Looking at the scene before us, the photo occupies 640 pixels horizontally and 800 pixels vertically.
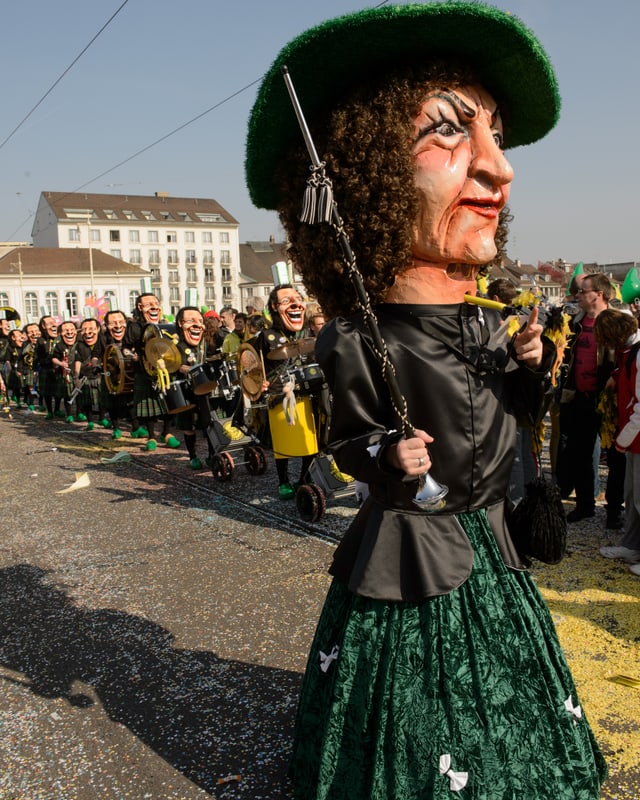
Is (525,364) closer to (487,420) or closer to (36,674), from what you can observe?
(487,420)

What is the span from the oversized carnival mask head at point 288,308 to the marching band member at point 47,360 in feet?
27.1

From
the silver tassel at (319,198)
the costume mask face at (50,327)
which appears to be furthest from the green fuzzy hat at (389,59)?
the costume mask face at (50,327)

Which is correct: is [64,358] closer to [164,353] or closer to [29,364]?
[29,364]

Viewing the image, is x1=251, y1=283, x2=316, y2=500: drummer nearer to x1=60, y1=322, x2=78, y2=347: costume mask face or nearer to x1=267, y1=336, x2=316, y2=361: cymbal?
x1=267, y1=336, x2=316, y2=361: cymbal

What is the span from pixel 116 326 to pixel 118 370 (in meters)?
0.97

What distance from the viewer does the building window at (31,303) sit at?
5492 cm

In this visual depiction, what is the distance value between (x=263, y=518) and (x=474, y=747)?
13.2 feet

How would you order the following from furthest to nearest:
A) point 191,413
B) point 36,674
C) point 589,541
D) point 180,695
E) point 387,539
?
point 191,413
point 589,541
point 36,674
point 180,695
point 387,539

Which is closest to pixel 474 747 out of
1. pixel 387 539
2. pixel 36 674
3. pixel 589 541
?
pixel 387 539

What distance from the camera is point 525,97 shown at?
2359 millimetres

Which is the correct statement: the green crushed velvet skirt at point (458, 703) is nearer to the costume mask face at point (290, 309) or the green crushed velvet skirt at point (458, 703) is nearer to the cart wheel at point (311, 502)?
the cart wheel at point (311, 502)

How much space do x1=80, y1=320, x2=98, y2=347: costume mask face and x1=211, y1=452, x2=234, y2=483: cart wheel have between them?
5.72 m

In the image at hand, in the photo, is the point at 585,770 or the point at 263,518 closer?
the point at 585,770

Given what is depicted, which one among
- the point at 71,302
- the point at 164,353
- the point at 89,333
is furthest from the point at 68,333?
the point at 71,302
